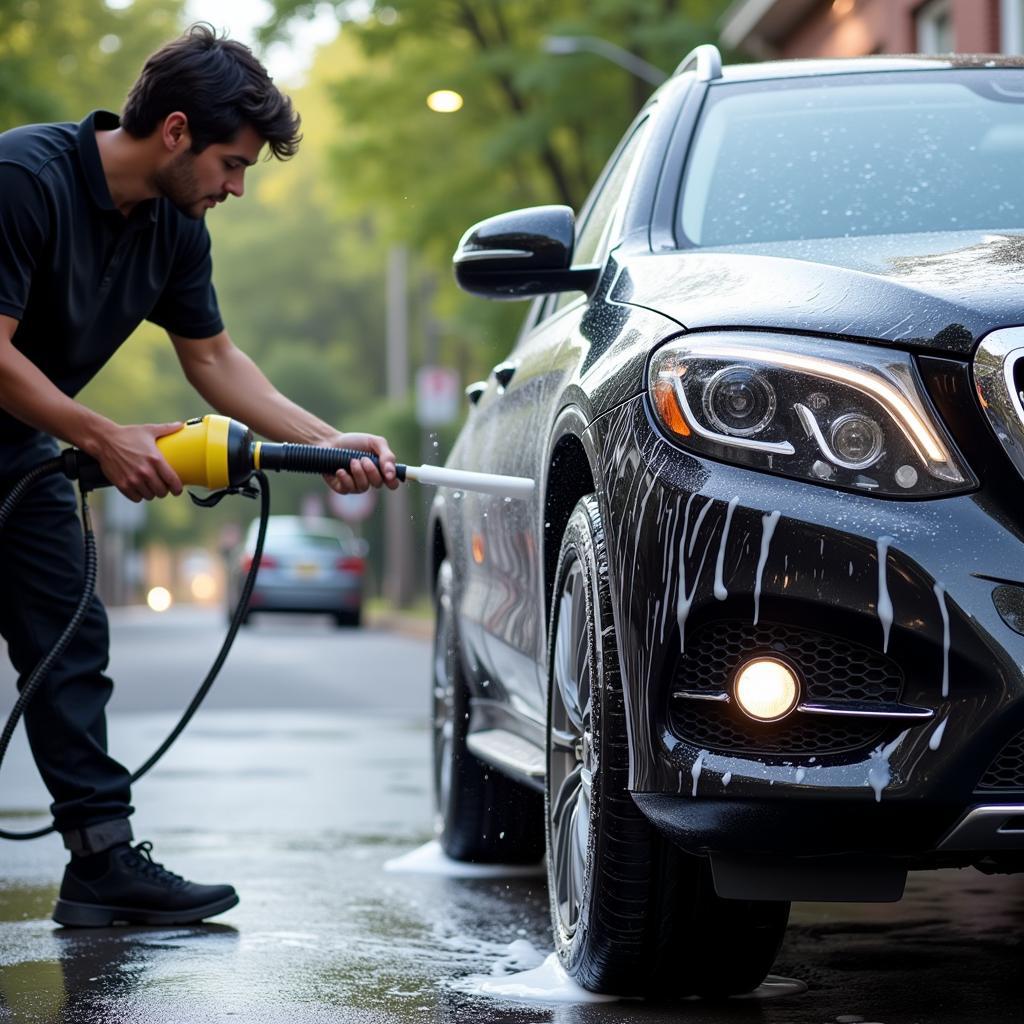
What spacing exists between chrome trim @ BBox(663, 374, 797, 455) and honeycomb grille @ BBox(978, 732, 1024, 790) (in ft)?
1.73

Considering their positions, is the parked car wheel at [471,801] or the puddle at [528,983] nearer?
the puddle at [528,983]

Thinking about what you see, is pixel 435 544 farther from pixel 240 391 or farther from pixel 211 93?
pixel 211 93

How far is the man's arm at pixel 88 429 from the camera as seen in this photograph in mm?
4434

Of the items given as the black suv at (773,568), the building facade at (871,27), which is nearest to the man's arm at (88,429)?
the black suv at (773,568)

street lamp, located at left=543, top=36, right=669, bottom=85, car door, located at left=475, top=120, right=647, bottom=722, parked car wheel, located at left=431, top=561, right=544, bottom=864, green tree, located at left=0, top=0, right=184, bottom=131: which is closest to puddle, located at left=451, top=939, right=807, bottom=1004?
car door, located at left=475, top=120, right=647, bottom=722

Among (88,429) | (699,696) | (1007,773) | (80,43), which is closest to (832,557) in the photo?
(699,696)

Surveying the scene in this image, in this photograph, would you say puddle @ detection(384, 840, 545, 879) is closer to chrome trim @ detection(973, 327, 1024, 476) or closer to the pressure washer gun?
the pressure washer gun

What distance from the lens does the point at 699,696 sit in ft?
10.5

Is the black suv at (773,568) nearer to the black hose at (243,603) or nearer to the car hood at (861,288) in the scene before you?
the car hood at (861,288)

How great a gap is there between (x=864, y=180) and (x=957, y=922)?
164 centimetres

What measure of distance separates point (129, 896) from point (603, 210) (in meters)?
1.87

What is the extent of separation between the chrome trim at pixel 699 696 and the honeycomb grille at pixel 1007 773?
1.24 ft

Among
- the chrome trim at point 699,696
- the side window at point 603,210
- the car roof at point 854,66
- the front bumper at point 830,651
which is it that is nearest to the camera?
the front bumper at point 830,651

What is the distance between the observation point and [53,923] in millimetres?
4949
